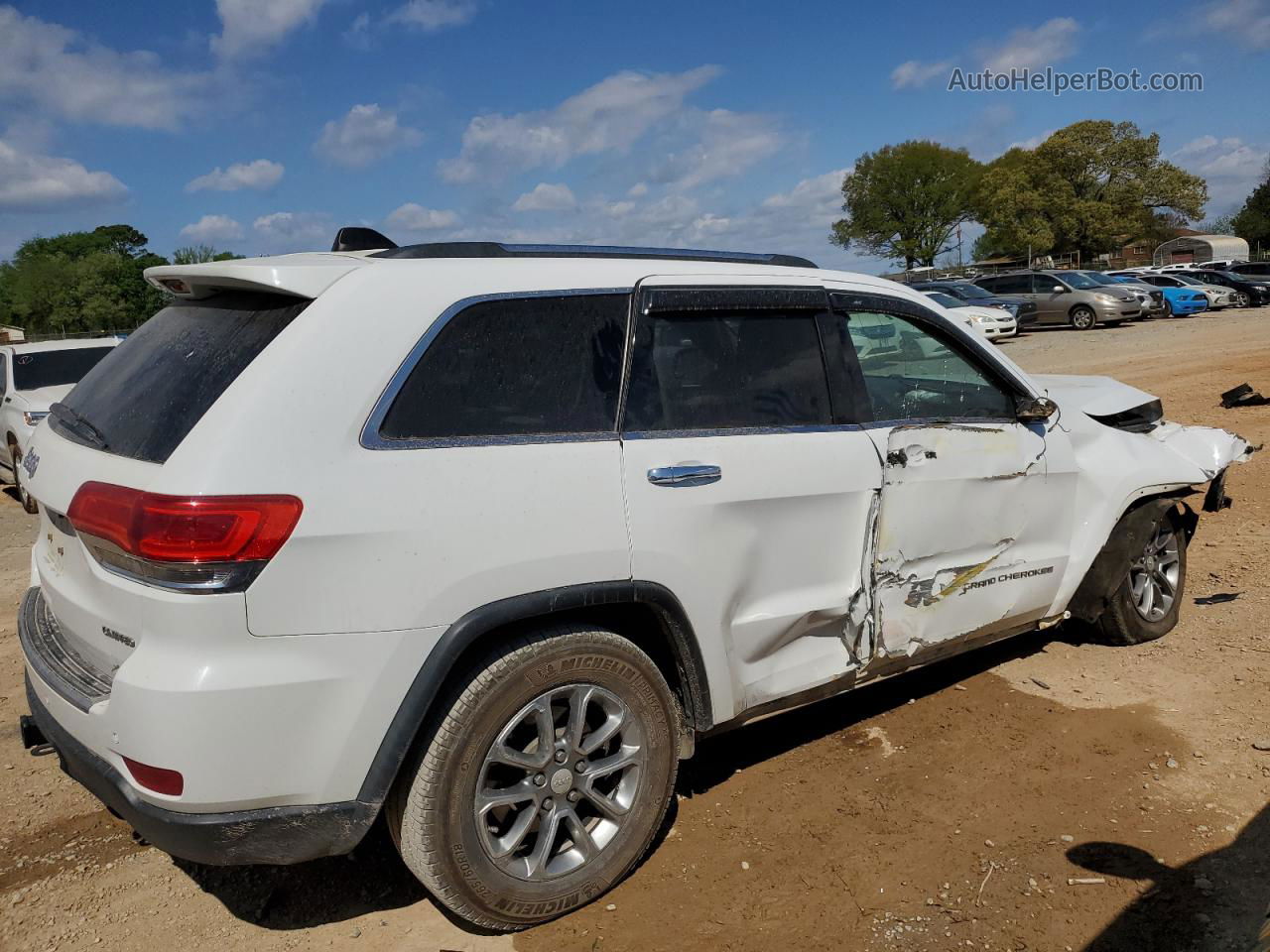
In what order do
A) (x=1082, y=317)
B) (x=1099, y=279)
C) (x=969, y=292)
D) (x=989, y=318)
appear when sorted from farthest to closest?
(x=1099, y=279) < (x=969, y=292) < (x=1082, y=317) < (x=989, y=318)

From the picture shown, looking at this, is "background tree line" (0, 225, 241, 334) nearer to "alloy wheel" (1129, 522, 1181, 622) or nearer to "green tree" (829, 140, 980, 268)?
"green tree" (829, 140, 980, 268)

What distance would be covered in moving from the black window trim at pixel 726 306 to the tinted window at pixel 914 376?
0.56 ft

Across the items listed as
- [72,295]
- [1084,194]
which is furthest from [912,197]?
[72,295]

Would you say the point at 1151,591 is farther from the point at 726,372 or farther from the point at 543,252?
the point at 543,252

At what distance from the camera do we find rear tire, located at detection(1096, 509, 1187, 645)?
15.9 feet

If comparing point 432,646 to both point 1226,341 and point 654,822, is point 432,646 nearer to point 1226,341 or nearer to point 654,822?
point 654,822

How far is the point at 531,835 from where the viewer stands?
298 centimetres

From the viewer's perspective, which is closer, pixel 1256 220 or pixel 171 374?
pixel 171 374

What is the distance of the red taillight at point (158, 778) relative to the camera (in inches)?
96.3

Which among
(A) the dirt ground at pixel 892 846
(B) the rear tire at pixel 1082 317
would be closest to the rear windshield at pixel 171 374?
(A) the dirt ground at pixel 892 846

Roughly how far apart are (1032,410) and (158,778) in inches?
133

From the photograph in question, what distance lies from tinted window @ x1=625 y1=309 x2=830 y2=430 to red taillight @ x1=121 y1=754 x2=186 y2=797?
154cm

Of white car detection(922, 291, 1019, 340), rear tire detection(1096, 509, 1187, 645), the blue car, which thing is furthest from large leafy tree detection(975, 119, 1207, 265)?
rear tire detection(1096, 509, 1187, 645)

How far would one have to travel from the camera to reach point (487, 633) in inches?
109
